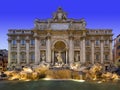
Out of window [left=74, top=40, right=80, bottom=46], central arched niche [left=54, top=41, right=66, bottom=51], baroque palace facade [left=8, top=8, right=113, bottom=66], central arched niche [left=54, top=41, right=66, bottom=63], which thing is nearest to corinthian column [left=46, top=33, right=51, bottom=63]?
baroque palace facade [left=8, top=8, right=113, bottom=66]

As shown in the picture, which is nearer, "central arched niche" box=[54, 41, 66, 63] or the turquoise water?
the turquoise water

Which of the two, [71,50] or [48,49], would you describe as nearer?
[48,49]

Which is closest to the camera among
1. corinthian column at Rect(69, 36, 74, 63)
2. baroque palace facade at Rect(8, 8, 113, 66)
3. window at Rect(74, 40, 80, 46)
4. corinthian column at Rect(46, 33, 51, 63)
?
corinthian column at Rect(46, 33, 51, 63)

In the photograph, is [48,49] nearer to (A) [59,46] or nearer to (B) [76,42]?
(A) [59,46]

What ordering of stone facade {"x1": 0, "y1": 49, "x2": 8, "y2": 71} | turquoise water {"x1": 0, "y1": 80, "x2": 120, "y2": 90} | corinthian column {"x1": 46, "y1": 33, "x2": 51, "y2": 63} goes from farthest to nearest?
stone facade {"x1": 0, "y1": 49, "x2": 8, "y2": 71}, corinthian column {"x1": 46, "y1": 33, "x2": 51, "y2": 63}, turquoise water {"x1": 0, "y1": 80, "x2": 120, "y2": 90}

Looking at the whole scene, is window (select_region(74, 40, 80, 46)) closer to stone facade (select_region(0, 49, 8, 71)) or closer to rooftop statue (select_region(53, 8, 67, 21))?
rooftop statue (select_region(53, 8, 67, 21))

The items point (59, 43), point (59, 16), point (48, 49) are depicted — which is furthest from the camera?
point (59, 16)

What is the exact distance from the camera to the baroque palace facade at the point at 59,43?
69.8m

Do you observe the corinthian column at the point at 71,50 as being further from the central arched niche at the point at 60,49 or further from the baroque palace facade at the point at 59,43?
the central arched niche at the point at 60,49

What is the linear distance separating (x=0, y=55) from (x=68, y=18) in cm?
3127

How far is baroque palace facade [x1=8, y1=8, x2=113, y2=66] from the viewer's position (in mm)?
69750

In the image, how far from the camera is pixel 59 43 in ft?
233

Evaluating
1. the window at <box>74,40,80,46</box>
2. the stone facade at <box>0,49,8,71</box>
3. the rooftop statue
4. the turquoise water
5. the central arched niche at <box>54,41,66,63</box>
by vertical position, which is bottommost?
the turquoise water

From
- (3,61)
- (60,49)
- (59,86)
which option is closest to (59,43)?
(60,49)
